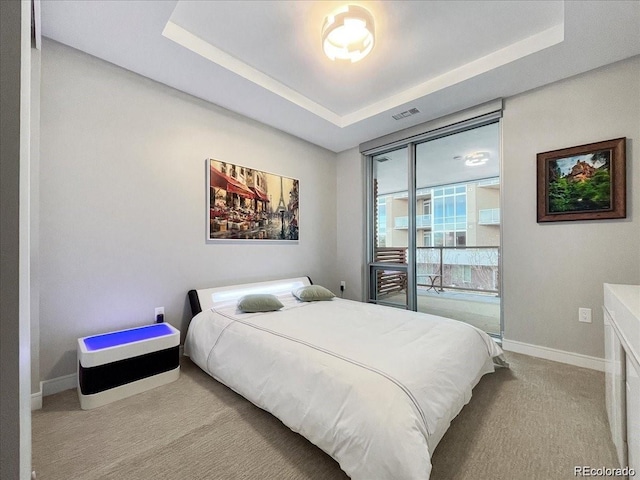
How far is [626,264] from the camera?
231 centimetres

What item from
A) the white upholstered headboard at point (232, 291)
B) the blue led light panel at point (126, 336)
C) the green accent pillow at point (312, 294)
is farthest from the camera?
the green accent pillow at point (312, 294)

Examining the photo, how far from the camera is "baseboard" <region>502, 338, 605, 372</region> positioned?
7.98 ft

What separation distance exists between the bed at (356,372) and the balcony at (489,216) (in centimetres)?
161

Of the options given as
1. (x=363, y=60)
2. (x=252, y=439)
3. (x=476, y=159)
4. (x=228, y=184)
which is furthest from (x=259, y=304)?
(x=476, y=159)

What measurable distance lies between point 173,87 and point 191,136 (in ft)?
1.55

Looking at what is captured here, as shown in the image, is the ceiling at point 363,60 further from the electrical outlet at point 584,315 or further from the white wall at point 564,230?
the electrical outlet at point 584,315

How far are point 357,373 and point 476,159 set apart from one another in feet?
11.7

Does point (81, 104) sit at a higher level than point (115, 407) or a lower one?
higher

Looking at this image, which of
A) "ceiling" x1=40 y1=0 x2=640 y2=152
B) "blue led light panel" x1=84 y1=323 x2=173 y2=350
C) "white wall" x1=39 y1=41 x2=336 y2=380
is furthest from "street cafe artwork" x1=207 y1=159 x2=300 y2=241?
"blue led light panel" x1=84 y1=323 x2=173 y2=350

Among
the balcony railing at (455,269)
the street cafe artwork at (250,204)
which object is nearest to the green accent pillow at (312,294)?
the street cafe artwork at (250,204)

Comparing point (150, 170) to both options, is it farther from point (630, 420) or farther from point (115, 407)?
point (630, 420)

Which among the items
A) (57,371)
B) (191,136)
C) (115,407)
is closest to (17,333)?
(115,407)

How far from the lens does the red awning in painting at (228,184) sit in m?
3.00

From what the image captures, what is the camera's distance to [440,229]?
3811 mm
